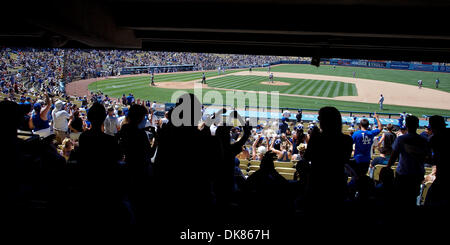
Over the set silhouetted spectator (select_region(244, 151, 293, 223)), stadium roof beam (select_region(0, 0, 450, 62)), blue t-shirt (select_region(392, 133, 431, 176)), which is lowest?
silhouetted spectator (select_region(244, 151, 293, 223))

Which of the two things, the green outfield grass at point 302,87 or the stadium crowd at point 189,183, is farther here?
the green outfield grass at point 302,87

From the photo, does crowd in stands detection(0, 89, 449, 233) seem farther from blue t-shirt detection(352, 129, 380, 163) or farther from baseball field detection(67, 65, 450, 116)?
baseball field detection(67, 65, 450, 116)

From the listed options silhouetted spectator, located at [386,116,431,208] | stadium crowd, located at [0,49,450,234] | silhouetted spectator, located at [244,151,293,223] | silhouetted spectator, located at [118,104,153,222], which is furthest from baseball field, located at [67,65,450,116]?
silhouetted spectator, located at [118,104,153,222]

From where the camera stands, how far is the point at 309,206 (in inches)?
112

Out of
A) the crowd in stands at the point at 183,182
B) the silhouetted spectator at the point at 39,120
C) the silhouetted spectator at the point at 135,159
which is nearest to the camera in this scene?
the crowd in stands at the point at 183,182

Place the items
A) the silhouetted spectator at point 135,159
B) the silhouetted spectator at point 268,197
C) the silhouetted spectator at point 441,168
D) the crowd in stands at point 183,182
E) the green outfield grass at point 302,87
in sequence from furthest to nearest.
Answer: the green outfield grass at point 302,87
the silhouetted spectator at point 441,168
the silhouetted spectator at point 135,159
the silhouetted spectator at point 268,197
the crowd in stands at point 183,182

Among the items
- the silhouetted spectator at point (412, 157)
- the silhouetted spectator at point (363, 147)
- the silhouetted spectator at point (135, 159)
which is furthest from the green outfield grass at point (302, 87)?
the silhouetted spectator at point (135, 159)

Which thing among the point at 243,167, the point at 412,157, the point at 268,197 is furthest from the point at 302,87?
the point at 268,197

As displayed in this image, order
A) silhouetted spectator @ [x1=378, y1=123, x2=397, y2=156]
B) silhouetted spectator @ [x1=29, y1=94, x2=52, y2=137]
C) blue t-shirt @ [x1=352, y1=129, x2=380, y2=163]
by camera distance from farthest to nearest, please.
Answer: silhouetted spectator @ [x1=29, y1=94, x2=52, y2=137] < silhouetted spectator @ [x1=378, y1=123, x2=397, y2=156] < blue t-shirt @ [x1=352, y1=129, x2=380, y2=163]

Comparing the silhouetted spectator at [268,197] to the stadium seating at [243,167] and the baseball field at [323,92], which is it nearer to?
the stadium seating at [243,167]

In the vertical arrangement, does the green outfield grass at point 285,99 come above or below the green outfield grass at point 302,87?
below

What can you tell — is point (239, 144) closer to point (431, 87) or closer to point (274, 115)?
point (274, 115)

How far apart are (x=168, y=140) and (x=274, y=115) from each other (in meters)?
18.3
